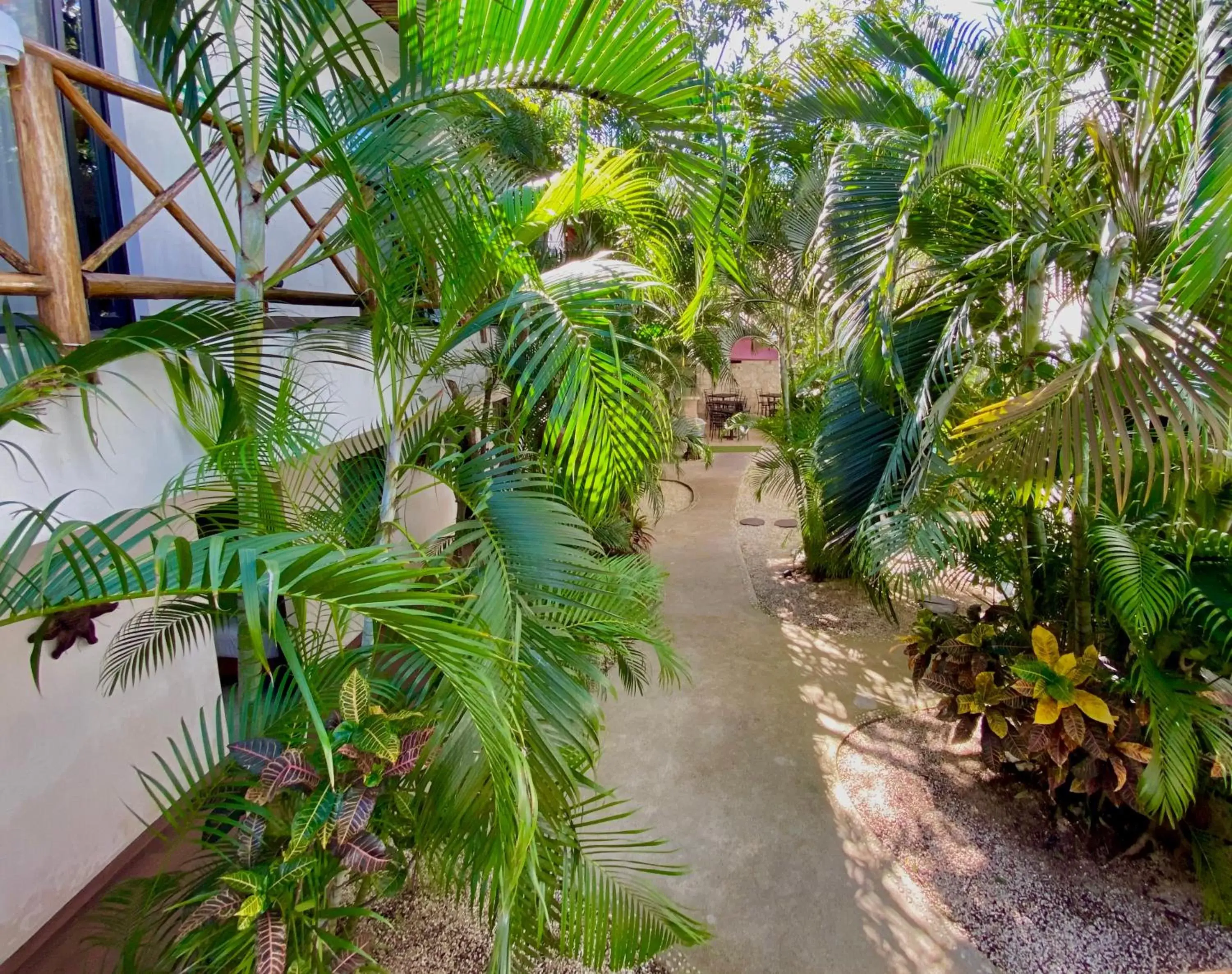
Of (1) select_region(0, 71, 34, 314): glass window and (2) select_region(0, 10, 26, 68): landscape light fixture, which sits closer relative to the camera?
(2) select_region(0, 10, 26, 68): landscape light fixture

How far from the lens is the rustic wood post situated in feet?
4.49

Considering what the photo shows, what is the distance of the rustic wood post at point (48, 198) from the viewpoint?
1.37 metres

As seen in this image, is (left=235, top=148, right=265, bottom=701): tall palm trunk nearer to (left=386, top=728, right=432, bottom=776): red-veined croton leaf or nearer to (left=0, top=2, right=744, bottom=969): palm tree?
(left=0, top=2, right=744, bottom=969): palm tree

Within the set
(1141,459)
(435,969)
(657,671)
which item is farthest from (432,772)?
(657,671)

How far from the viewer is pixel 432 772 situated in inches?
59.0

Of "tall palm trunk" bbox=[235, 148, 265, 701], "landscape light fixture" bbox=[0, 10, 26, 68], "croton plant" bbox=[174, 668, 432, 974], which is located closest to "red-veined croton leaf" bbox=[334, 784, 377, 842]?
"croton plant" bbox=[174, 668, 432, 974]

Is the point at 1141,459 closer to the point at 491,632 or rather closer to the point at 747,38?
the point at 491,632

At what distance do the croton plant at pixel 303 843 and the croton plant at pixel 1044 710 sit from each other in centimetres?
235

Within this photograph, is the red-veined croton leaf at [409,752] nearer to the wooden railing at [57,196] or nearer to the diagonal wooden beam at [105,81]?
the wooden railing at [57,196]

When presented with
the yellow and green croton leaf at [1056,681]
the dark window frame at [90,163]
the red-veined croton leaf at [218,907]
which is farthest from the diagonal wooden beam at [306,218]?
the yellow and green croton leaf at [1056,681]

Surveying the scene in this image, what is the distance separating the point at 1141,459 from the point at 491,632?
2337 mm

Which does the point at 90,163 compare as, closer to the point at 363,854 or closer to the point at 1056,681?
Result: the point at 363,854

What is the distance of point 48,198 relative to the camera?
1.41 meters

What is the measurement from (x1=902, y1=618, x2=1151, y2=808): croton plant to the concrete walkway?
721 mm
